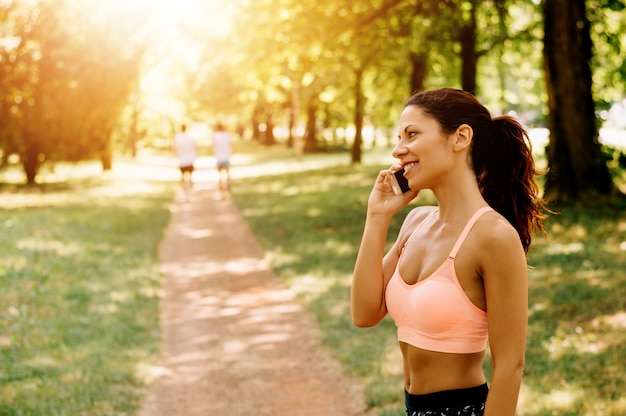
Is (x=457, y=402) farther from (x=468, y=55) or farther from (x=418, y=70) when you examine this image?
(x=418, y=70)

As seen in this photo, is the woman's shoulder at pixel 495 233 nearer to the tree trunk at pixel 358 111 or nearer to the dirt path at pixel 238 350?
the dirt path at pixel 238 350

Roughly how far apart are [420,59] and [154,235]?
13307mm

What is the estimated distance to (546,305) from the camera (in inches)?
321

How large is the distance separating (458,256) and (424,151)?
0.36m

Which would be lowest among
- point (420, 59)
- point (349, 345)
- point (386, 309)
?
point (349, 345)

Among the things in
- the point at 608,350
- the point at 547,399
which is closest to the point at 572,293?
the point at 608,350

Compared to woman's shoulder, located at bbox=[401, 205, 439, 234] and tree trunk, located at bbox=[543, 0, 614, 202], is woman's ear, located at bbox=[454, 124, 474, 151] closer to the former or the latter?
woman's shoulder, located at bbox=[401, 205, 439, 234]

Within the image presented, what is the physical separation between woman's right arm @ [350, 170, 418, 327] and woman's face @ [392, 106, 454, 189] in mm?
120

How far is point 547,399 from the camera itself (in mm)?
5480

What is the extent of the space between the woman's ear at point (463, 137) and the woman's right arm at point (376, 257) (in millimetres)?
250

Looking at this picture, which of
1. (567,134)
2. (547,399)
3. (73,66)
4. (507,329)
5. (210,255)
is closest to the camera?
(507,329)

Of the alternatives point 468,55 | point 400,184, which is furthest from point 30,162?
point 400,184

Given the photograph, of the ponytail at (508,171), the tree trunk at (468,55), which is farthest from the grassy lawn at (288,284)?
the tree trunk at (468,55)

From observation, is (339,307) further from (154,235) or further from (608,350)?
(154,235)
